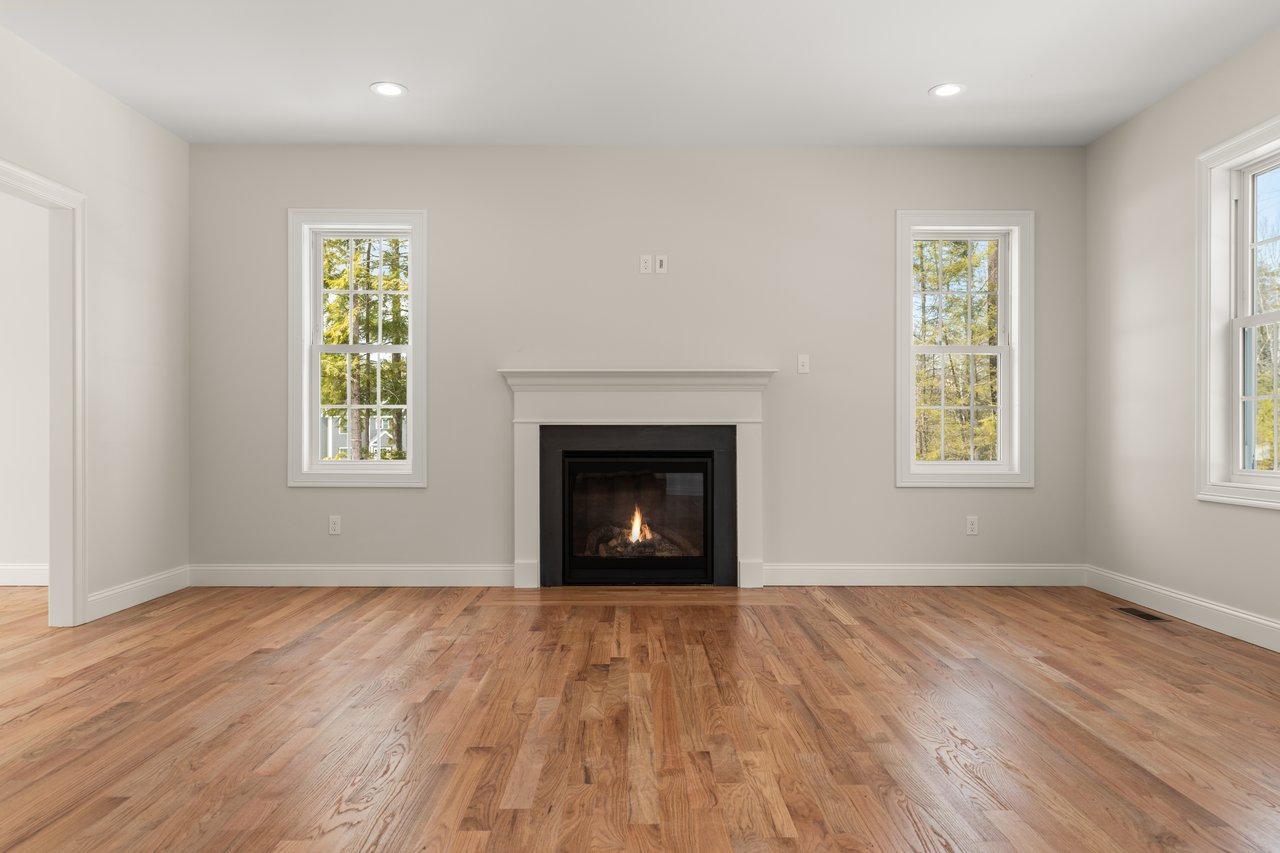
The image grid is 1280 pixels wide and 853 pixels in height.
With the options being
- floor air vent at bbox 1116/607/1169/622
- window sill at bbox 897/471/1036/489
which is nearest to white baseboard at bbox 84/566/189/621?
window sill at bbox 897/471/1036/489

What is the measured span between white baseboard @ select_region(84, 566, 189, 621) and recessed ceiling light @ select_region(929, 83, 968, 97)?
497 centimetres

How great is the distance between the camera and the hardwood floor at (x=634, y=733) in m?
1.82

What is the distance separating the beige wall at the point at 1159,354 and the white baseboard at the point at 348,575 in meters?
3.59

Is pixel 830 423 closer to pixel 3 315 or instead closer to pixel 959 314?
pixel 959 314

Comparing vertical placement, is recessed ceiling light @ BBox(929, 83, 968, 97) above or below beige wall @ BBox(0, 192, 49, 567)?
above

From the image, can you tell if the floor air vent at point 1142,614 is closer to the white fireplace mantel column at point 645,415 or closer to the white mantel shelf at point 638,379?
the white fireplace mantel column at point 645,415

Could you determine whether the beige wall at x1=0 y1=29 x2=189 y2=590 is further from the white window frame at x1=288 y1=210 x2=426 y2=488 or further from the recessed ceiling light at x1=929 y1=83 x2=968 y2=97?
the recessed ceiling light at x1=929 y1=83 x2=968 y2=97

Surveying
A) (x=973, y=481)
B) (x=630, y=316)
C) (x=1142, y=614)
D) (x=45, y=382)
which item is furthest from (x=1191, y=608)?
(x=45, y=382)

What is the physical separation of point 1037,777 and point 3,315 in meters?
5.85

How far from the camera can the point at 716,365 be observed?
479 cm

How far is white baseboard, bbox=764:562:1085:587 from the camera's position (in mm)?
4746

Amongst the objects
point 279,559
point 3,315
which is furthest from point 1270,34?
point 3,315

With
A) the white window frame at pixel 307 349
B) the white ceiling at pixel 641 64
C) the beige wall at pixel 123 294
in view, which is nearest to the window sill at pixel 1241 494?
the white ceiling at pixel 641 64

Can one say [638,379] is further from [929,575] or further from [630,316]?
[929,575]
